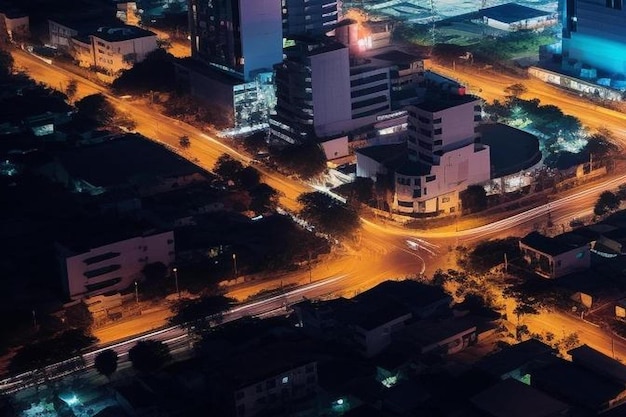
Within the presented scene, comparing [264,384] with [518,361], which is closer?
[264,384]

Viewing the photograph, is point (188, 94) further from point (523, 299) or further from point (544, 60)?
point (523, 299)

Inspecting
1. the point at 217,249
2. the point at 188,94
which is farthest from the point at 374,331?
the point at 188,94

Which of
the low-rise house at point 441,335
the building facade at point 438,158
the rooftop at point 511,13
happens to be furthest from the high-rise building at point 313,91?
the rooftop at point 511,13

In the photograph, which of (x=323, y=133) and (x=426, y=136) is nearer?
(x=426, y=136)

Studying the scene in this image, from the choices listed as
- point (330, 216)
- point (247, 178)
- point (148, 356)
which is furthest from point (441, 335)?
point (247, 178)

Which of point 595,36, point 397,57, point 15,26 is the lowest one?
point 15,26

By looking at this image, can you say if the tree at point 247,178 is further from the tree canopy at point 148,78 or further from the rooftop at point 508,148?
the tree canopy at point 148,78

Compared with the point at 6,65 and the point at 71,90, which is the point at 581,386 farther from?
the point at 6,65

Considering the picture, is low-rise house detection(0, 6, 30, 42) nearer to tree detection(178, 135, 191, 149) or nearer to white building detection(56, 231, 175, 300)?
tree detection(178, 135, 191, 149)
